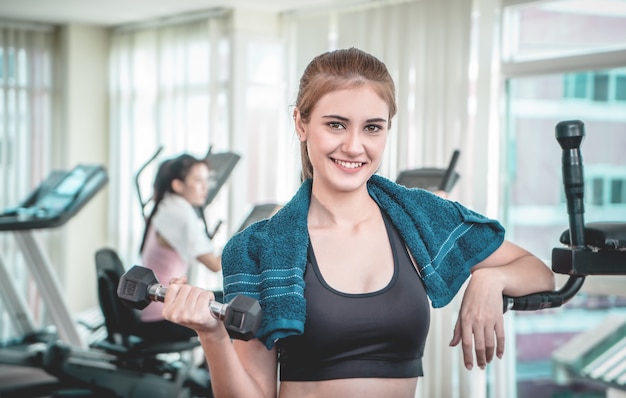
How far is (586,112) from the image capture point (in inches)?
171

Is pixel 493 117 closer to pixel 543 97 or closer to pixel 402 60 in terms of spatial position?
pixel 543 97

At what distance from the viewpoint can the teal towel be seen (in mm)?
1307

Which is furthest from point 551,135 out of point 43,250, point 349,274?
point 349,274

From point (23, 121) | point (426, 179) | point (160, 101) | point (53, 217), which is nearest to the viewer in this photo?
point (426, 179)

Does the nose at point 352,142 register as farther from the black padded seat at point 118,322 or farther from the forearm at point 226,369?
the black padded seat at point 118,322

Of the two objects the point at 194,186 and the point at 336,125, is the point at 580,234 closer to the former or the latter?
the point at 336,125

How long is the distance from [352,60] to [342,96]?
0.23 feet

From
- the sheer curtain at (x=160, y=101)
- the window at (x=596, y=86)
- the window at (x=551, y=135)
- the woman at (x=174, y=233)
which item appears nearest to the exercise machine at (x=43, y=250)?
the woman at (x=174, y=233)

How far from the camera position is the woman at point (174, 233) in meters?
3.78

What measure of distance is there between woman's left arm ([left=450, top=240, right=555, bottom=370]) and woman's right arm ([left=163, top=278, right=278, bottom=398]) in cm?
31

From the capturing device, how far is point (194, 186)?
3.91 metres

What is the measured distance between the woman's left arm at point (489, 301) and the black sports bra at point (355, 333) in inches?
2.8

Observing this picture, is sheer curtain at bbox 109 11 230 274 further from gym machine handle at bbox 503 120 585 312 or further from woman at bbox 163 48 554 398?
gym machine handle at bbox 503 120 585 312

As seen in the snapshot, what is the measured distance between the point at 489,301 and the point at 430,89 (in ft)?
11.3
